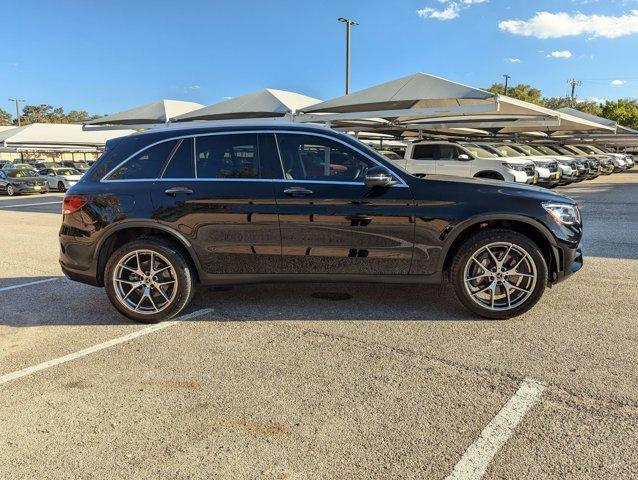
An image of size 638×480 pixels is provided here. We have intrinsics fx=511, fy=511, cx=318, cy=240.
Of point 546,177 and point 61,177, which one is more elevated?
point 546,177

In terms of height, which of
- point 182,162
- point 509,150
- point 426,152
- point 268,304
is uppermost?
point 509,150

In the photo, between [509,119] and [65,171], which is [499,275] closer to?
[509,119]

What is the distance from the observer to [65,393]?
3.40m

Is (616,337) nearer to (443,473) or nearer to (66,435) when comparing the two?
(443,473)

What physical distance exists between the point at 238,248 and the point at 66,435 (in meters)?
2.15

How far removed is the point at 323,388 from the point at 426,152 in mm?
13180

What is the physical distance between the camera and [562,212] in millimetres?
4559

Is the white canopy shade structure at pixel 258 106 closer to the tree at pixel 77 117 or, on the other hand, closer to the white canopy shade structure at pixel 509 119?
the white canopy shade structure at pixel 509 119

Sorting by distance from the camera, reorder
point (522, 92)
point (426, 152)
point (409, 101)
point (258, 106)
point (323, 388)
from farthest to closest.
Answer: point (522, 92)
point (258, 106)
point (426, 152)
point (409, 101)
point (323, 388)

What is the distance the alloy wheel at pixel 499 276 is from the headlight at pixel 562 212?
429mm

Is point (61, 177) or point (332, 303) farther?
point (61, 177)

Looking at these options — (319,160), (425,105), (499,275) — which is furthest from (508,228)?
(425,105)

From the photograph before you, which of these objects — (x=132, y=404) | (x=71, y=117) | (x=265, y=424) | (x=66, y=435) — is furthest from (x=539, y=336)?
(x=71, y=117)

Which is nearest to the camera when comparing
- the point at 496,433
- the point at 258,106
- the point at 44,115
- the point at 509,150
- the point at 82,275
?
the point at 496,433
